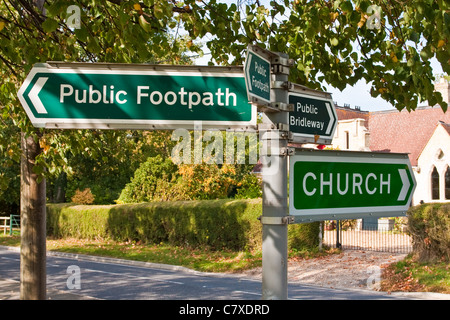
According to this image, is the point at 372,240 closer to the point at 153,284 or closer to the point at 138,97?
the point at 153,284

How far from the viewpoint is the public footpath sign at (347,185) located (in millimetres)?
2816

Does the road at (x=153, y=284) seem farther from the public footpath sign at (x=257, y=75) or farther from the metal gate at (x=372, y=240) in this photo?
the public footpath sign at (x=257, y=75)

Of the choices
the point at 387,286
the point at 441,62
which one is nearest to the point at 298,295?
the point at 387,286

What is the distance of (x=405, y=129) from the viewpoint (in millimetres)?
43062

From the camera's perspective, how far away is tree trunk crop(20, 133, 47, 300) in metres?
7.96

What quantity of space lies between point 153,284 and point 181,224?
9.28 meters

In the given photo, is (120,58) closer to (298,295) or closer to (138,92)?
(138,92)

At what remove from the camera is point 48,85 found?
2.99 m

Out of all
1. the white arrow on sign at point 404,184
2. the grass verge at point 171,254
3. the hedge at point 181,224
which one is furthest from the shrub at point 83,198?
the white arrow on sign at point 404,184

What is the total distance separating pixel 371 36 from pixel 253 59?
3.58m

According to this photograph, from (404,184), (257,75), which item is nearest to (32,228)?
(404,184)

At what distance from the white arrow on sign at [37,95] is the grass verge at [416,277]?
12.9 metres

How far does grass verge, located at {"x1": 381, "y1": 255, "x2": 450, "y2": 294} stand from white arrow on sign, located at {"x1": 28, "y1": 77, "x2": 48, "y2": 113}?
12.9m

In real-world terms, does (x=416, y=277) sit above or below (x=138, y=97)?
below
